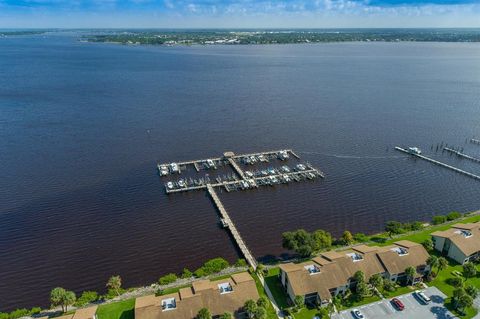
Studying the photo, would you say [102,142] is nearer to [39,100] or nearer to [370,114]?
[39,100]

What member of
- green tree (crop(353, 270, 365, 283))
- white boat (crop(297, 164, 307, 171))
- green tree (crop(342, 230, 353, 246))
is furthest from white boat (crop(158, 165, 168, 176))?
green tree (crop(353, 270, 365, 283))

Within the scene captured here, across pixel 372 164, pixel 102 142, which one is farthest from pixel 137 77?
pixel 372 164

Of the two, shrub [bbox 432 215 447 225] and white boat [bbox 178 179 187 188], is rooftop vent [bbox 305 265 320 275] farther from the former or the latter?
white boat [bbox 178 179 187 188]

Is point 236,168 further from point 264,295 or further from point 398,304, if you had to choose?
point 398,304

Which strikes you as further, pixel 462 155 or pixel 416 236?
pixel 462 155

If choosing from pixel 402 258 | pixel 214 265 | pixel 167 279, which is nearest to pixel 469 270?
pixel 402 258

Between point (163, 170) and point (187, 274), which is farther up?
point (163, 170)
